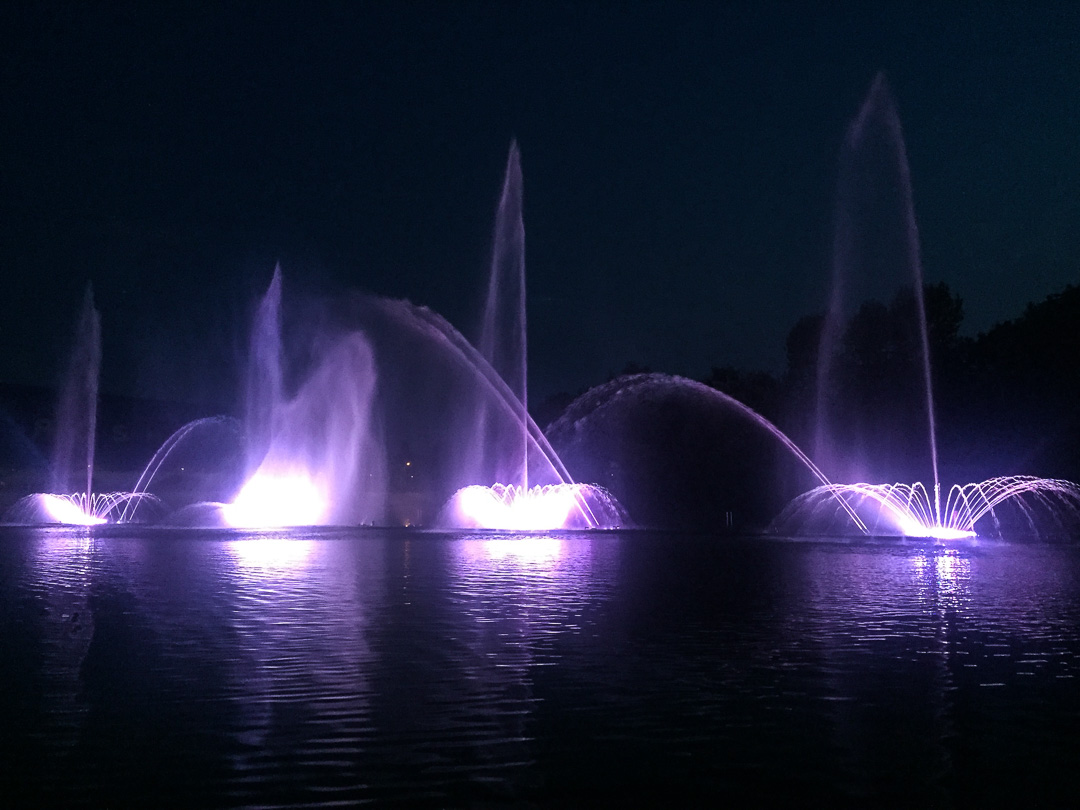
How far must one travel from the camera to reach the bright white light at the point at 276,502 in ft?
141

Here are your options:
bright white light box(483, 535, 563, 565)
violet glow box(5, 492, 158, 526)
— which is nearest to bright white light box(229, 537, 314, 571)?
bright white light box(483, 535, 563, 565)

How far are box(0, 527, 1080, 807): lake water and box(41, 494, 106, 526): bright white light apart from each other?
105 ft

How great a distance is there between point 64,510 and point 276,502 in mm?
12585

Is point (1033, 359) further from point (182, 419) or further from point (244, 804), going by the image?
point (182, 419)

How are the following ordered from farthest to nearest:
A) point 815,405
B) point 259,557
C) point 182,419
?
point 182,419, point 815,405, point 259,557

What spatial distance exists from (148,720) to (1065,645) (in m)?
9.42

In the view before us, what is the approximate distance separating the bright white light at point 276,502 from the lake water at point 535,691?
24.1 meters

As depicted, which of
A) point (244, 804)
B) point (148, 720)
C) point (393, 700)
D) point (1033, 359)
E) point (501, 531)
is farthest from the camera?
point (1033, 359)

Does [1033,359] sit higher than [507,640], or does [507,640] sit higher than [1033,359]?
[1033,359]

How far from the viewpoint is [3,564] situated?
2238 centimetres

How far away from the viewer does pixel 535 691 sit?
916 centimetres

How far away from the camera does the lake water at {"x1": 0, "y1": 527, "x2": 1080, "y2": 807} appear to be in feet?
21.5

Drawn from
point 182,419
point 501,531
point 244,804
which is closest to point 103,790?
point 244,804

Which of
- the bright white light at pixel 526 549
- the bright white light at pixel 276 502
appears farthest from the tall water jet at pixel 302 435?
the bright white light at pixel 526 549
